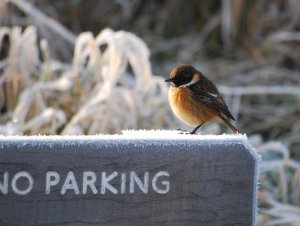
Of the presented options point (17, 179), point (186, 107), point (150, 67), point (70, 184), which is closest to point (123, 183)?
point (70, 184)

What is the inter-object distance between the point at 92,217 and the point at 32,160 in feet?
0.71

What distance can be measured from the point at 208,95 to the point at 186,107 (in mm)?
143

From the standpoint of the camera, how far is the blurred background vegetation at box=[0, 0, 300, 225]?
4.59 m

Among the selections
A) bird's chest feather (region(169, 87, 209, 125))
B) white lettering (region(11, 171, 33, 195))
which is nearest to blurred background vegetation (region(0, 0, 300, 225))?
bird's chest feather (region(169, 87, 209, 125))

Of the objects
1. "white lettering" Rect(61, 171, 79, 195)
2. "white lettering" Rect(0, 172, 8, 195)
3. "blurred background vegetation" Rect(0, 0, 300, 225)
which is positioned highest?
"blurred background vegetation" Rect(0, 0, 300, 225)

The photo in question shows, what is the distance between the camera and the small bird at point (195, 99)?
3.75 meters

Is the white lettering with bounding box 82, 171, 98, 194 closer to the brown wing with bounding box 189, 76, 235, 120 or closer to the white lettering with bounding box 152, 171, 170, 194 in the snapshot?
the white lettering with bounding box 152, 171, 170, 194

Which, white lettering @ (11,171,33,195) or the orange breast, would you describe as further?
the orange breast

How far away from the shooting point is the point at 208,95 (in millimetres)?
3812

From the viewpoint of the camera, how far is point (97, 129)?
4531mm

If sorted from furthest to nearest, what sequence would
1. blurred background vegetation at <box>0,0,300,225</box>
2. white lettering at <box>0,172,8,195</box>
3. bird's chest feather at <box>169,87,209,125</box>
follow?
blurred background vegetation at <box>0,0,300,225</box>, bird's chest feather at <box>169,87,209,125</box>, white lettering at <box>0,172,8,195</box>

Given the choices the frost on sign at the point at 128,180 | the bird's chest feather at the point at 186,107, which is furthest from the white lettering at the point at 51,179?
the bird's chest feather at the point at 186,107

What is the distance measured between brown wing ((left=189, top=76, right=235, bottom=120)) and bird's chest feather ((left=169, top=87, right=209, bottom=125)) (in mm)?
31

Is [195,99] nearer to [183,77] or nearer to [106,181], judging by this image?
[183,77]
